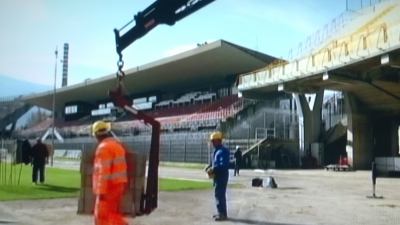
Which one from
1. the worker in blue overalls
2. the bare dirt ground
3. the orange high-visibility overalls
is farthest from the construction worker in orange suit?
the worker in blue overalls

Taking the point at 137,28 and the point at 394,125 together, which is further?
the point at 394,125

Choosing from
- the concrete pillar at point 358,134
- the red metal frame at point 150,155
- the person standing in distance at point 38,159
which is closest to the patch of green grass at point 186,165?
the concrete pillar at point 358,134

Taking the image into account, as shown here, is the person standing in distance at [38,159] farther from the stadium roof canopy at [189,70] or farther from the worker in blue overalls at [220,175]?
the stadium roof canopy at [189,70]

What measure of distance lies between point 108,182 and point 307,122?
4264 centimetres

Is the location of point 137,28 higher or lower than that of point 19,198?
higher

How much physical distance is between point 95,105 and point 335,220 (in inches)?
2966

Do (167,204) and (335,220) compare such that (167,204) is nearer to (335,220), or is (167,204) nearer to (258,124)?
(335,220)

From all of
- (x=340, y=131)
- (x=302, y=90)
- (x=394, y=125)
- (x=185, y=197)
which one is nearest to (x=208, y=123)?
(x=302, y=90)

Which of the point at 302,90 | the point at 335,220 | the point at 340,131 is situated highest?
the point at 302,90

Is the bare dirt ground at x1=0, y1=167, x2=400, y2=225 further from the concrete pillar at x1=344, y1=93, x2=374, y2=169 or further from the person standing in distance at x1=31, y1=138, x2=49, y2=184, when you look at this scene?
the concrete pillar at x1=344, y1=93, x2=374, y2=169

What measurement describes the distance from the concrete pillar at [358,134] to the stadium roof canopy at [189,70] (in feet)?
33.7

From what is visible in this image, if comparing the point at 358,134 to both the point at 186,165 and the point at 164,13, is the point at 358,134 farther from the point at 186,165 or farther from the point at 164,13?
the point at 164,13

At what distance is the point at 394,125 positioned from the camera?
1873 inches

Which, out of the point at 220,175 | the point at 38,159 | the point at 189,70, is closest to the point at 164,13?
the point at 220,175
